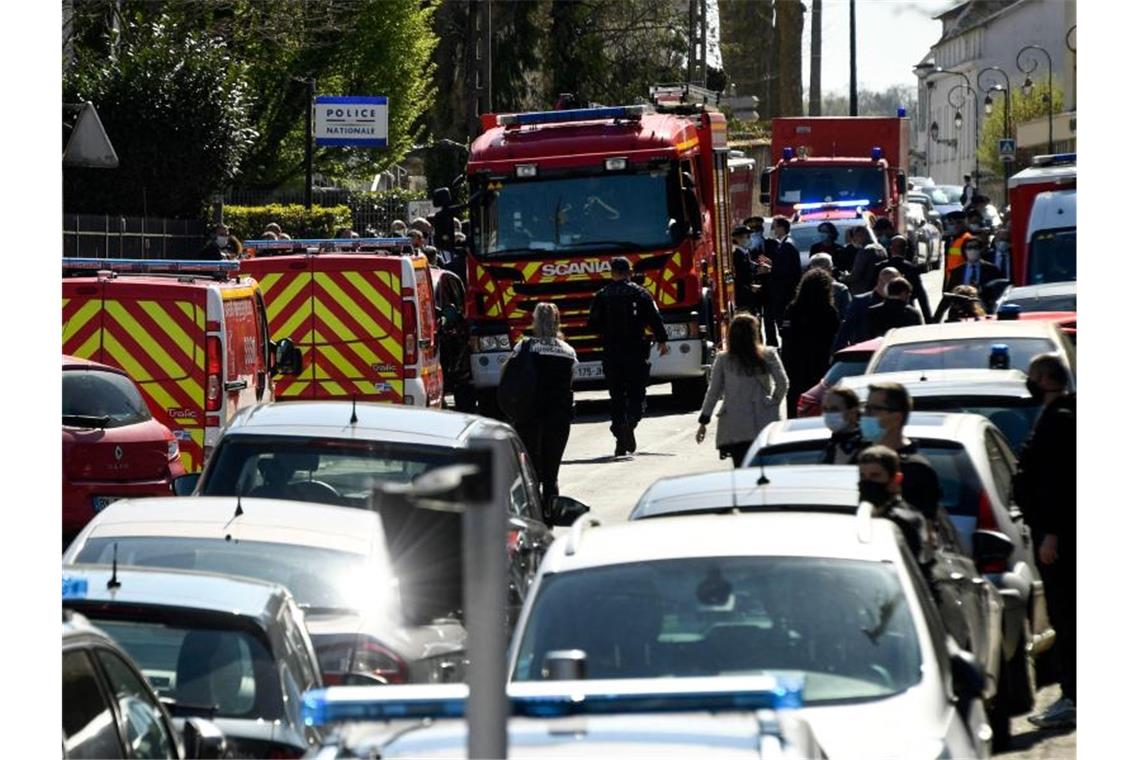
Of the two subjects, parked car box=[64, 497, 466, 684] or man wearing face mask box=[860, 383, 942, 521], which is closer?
parked car box=[64, 497, 466, 684]

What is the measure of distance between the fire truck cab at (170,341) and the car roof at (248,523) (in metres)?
7.25

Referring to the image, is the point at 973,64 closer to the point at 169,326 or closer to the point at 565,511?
the point at 169,326

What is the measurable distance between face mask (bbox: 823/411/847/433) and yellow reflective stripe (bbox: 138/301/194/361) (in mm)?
6703

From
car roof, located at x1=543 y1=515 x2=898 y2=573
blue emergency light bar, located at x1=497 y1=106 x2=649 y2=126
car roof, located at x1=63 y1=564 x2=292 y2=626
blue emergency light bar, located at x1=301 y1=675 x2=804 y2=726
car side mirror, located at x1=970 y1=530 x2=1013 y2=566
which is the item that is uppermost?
blue emergency light bar, located at x1=497 y1=106 x2=649 y2=126

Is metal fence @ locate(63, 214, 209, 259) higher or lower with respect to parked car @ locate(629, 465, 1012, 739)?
higher

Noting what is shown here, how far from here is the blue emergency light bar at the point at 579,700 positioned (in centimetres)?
443

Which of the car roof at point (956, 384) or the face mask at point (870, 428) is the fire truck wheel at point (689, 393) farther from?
the face mask at point (870, 428)

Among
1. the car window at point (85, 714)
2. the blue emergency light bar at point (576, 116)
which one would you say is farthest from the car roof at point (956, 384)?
the blue emergency light bar at point (576, 116)

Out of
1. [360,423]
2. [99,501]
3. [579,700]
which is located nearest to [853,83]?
[99,501]

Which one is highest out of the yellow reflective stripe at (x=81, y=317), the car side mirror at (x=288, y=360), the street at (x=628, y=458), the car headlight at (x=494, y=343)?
the yellow reflective stripe at (x=81, y=317)

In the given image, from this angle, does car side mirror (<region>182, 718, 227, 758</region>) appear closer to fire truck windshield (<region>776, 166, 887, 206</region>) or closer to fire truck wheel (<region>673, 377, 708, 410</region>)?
fire truck wheel (<region>673, 377, 708, 410</region>)

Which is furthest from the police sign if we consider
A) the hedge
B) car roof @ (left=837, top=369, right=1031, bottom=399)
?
car roof @ (left=837, top=369, right=1031, bottom=399)

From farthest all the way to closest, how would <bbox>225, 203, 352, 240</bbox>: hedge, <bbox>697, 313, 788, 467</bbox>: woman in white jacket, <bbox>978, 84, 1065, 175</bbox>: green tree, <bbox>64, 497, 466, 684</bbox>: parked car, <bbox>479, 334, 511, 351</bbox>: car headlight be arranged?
<bbox>978, 84, 1065, 175</bbox>: green tree → <bbox>225, 203, 352, 240</bbox>: hedge → <bbox>479, 334, 511, 351</bbox>: car headlight → <bbox>697, 313, 788, 467</bbox>: woman in white jacket → <bbox>64, 497, 466, 684</bbox>: parked car

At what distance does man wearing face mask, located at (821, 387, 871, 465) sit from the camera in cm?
Answer: 1066
